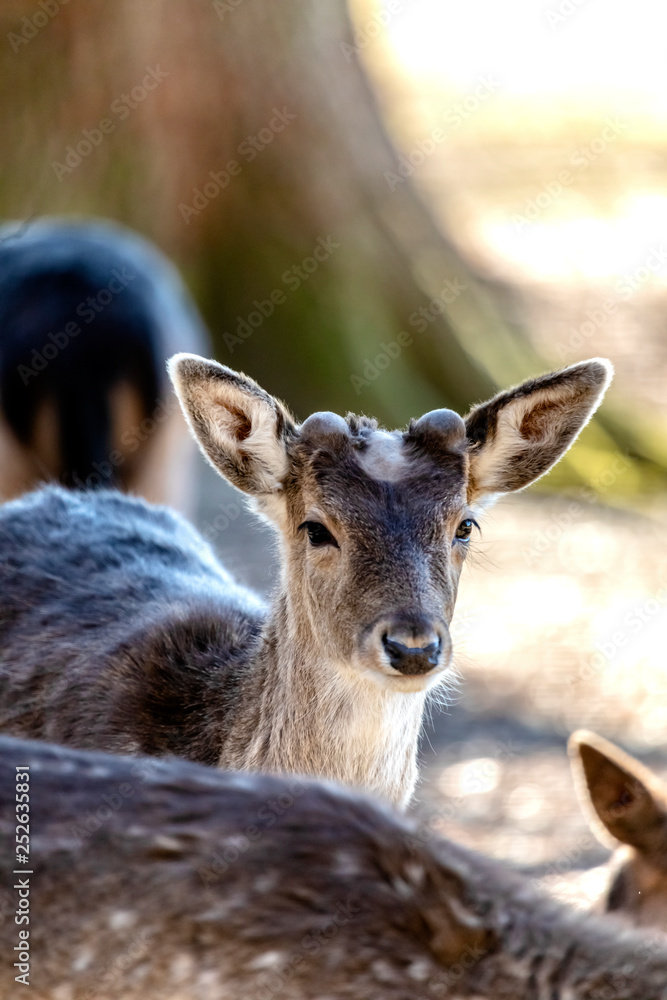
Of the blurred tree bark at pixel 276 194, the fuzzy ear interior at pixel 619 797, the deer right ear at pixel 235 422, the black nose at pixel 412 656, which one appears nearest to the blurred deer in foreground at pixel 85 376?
the blurred tree bark at pixel 276 194

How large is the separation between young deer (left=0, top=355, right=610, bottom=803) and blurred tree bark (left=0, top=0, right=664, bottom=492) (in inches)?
227

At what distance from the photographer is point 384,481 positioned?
3.92m

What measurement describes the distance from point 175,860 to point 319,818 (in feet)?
0.77

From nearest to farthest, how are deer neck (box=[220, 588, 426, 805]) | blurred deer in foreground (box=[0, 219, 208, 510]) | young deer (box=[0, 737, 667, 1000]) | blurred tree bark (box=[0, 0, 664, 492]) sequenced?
young deer (box=[0, 737, 667, 1000])
deer neck (box=[220, 588, 426, 805])
blurred deer in foreground (box=[0, 219, 208, 510])
blurred tree bark (box=[0, 0, 664, 492])

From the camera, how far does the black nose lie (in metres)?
3.64

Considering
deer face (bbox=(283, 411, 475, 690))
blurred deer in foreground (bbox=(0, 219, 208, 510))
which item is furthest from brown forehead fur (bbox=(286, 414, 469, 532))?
blurred deer in foreground (bbox=(0, 219, 208, 510))

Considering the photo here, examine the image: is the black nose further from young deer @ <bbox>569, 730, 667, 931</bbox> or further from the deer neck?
young deer @ <bbox>569, 730, 667, 931</bbox>

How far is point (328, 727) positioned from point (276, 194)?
23.6 feet

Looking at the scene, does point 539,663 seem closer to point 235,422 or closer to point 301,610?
point 301,610

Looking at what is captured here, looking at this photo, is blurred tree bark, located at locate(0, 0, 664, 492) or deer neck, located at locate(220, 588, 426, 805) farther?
blurred tree bark, located at locate(0, 0, 664, 492)

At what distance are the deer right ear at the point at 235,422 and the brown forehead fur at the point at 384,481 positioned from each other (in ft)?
0.31

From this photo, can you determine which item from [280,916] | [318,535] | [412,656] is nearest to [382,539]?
[318,535]

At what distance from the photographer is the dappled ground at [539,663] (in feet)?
21.3

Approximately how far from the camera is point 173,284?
8203mm
